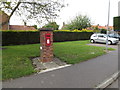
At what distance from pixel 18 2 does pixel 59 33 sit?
11221mm

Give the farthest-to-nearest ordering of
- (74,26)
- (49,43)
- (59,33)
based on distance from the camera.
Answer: (74,26) < (59,33) < (49,43)

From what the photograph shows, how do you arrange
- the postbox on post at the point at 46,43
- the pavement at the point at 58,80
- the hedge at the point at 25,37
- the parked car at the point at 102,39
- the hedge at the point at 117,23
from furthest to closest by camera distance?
1. the hedge at the point at 117,23
2. the parked car at the point at 102,39
3. the hedge at the point at 25,37
4. the postbox on post at the point at 46,43
5. the pavement at the point at 58,80

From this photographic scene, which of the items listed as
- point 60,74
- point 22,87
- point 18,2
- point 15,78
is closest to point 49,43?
point 60,74

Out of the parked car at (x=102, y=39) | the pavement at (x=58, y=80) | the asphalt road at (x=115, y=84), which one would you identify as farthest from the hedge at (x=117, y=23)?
the asphalt road at (x=115, y=84)

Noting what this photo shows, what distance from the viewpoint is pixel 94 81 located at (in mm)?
3867

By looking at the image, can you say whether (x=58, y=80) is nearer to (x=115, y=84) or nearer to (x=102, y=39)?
(x=115, y=84)

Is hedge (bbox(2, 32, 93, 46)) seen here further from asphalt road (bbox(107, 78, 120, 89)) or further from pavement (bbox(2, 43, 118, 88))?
asphalt road (bbox(107, 78, 120, 89))

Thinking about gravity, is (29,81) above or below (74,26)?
below

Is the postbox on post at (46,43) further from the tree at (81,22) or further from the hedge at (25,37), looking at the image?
the tree at (81,22)

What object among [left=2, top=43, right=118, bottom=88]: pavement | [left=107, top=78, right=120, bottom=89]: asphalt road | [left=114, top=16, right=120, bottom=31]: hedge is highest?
[left=114, top=16, right=120, bottom=31]: hedge

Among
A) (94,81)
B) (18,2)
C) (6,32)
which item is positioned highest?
(18,2)

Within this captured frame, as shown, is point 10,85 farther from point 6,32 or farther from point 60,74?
point 6,32

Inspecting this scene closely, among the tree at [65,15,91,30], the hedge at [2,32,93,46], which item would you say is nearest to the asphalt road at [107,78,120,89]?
the hedge at [2,32,93,46]

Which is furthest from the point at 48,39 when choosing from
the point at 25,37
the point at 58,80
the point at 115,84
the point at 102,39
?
the point at 102,39
